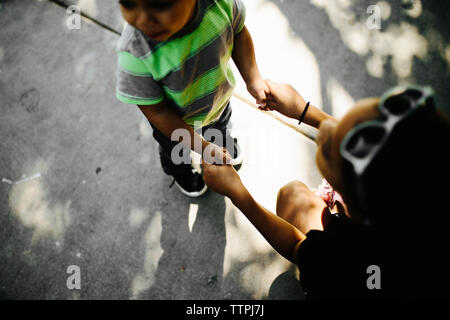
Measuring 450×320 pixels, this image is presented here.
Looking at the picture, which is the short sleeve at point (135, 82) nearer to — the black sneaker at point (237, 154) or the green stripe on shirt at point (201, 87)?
the green stripe on shirt at point (201, 87)

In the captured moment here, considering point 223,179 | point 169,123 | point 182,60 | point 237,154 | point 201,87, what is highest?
point 182,60

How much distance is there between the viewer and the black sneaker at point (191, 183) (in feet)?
5.75

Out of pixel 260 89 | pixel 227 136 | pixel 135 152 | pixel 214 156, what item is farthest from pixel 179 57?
→ pixel 135 152

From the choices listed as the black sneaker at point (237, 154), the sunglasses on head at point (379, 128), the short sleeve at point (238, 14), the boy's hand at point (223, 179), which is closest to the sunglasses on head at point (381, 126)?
the sunglasses on head at point (379, 128)

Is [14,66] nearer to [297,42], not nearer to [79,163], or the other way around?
[79,163]

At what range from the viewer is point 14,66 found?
88.2 inches

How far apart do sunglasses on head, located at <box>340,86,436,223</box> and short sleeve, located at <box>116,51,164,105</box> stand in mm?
660

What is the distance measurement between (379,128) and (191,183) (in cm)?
134

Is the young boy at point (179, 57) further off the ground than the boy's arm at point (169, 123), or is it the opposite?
the young boy at point (179, 57)

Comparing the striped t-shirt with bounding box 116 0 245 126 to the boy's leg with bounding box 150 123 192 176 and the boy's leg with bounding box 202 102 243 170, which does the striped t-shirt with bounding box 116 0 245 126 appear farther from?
the boy's leg with bounding box 202 102 243 170

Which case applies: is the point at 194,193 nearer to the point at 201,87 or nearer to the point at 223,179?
the point at 223,179

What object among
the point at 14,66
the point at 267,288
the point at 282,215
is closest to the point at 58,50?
the point at 14,66

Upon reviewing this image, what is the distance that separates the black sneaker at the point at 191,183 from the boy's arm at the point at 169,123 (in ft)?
1.84

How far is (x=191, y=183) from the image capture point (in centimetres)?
178
